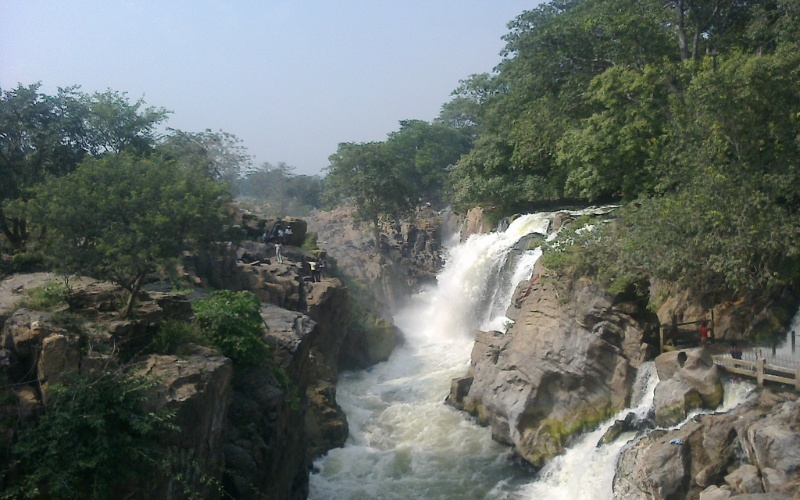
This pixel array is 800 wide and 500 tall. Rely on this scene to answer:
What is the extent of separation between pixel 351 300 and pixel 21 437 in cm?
1788

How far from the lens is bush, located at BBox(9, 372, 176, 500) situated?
23.8 feet

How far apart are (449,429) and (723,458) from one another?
7.57 m

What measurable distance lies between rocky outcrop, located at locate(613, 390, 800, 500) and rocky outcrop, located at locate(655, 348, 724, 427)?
676 millimetres

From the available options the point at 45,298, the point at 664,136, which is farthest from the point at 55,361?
the point at 664,136

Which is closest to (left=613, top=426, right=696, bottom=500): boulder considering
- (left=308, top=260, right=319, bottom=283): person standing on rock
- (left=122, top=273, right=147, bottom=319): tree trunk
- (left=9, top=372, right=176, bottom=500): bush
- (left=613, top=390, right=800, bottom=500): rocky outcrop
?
(left=613, top=390, right=800, bottom=500): rocky outcrop

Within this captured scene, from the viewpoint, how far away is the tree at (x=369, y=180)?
31.6 meters

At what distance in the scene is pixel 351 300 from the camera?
82.4 ft

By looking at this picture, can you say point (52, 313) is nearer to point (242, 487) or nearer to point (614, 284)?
point (242, 487)

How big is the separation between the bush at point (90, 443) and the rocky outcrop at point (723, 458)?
27.1 ft

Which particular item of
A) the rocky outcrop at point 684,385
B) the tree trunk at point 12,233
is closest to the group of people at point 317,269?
the tree trunk at point 12,233

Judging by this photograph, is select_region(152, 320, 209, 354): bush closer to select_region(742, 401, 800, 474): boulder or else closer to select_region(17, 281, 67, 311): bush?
select_region(17, 281, 67, 311): bush

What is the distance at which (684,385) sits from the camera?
11.9 metres

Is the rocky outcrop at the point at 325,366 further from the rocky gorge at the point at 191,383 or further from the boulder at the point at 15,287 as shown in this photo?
the boulder at the point at 15,287

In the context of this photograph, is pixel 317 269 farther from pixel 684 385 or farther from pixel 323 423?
pixel 684 385
